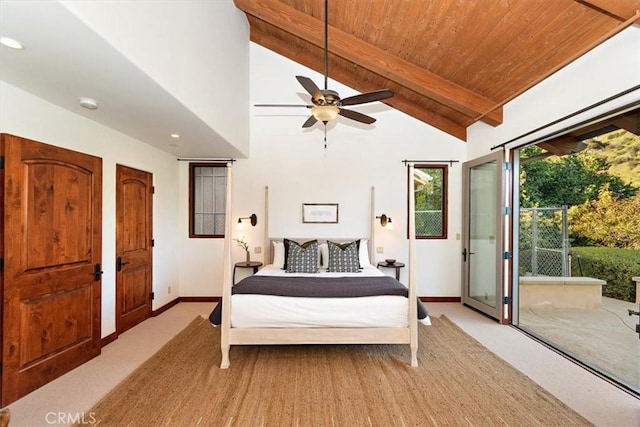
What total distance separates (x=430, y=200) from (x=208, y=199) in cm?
399

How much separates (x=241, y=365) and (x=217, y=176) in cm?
349

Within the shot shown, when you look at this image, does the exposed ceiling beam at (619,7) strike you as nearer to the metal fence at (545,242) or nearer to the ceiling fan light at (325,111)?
the ceiling fan light at (325,111)

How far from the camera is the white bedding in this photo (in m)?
3.13

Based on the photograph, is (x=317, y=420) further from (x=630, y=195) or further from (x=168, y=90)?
(x=630, y=195)

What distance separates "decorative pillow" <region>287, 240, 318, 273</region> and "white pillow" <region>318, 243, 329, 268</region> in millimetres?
318

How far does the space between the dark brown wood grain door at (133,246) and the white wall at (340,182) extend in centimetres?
101

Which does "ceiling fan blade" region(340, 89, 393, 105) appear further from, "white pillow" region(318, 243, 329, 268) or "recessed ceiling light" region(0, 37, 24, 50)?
"white pillow" region(318, 243, 329, 268)

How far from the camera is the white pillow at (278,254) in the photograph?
496cm

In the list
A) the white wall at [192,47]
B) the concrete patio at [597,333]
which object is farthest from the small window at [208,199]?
the concrete patio at [597,333]

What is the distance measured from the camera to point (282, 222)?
5.55m

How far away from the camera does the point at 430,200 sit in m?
5.63

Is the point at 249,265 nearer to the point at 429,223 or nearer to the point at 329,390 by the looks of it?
the point at 329,390

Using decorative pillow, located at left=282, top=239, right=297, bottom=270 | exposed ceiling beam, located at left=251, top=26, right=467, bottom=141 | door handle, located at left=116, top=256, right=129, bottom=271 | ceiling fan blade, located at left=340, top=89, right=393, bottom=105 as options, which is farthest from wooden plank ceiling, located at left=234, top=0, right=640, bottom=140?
door handle, located at left=116, top=256, right=129, bottom=271

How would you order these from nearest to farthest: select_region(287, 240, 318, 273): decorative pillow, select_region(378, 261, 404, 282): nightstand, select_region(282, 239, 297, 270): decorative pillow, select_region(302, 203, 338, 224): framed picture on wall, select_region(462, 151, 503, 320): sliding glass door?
select_region(462, 151, 503, 320): sliding glass door → select_region(287, 240, 318, 273): decorative pillow → select_region(282, 239, 297, 270): decorative pillow → select_region(378, 261, 404, 282): nightstand → select_region(302, 203, 338, 224): framed picture on wall
